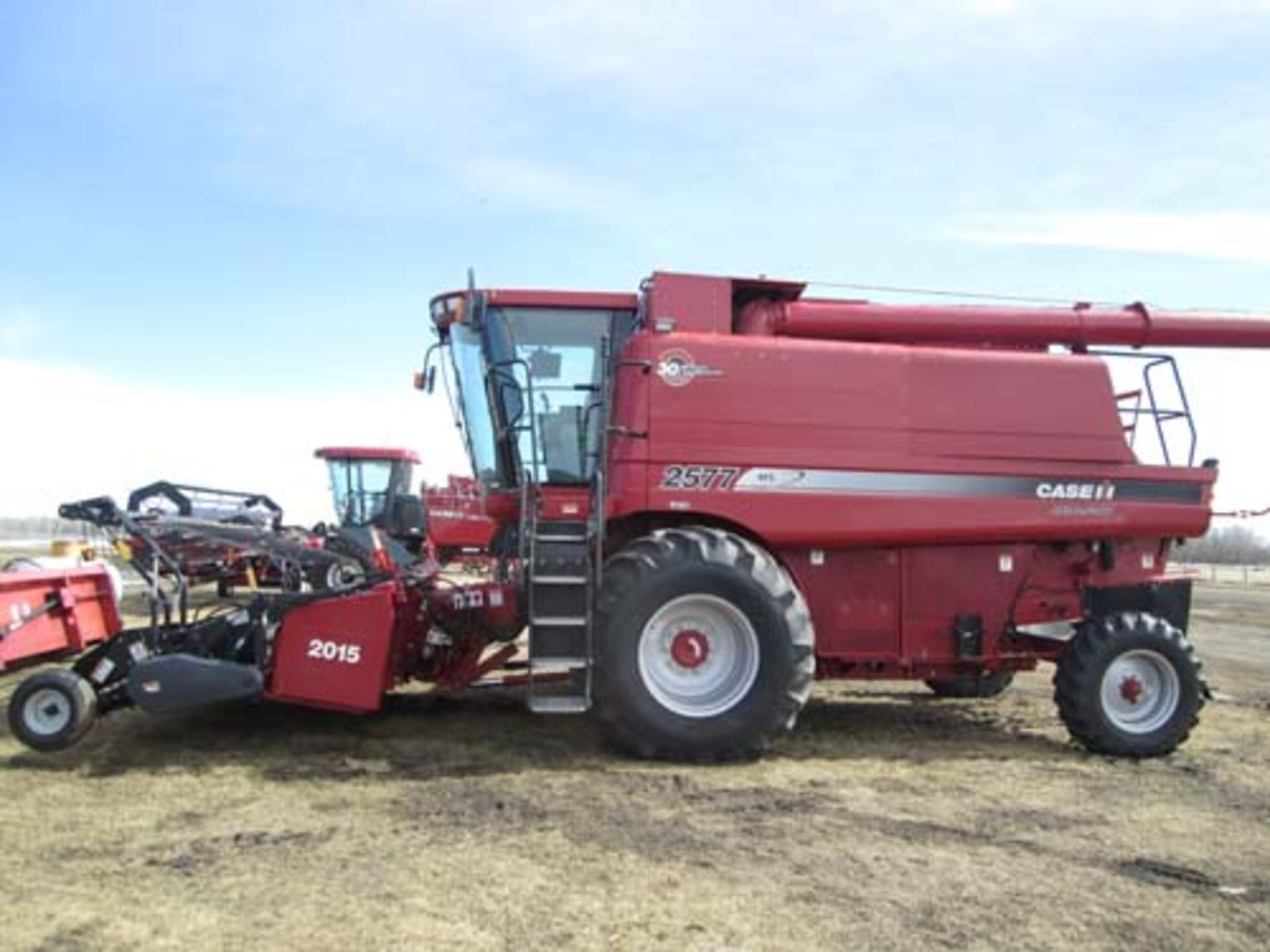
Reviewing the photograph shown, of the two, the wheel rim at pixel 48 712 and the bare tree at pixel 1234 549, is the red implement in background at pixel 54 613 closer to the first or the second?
the wheel rim at pixel 48 712

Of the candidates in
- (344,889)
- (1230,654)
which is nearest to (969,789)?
(344,889)

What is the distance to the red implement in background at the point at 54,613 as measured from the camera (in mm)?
7289

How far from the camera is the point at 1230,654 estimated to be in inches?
530

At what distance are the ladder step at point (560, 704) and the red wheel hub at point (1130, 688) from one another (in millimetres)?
3305

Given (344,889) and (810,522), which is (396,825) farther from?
(810,522)

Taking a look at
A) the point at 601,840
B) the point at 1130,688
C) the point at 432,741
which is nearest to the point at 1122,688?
the point at 1130,688

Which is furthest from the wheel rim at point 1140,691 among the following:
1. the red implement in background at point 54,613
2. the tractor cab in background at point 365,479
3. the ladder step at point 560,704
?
the tractor cab in background at point 365,479

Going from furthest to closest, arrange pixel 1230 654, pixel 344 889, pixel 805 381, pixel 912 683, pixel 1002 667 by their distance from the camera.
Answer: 1. pixel 1230 654
2. pixel 912 683
3. pixel 1002 667
4. pixel 805 381
5. pixel 344 889

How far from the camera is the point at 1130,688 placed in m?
7.18

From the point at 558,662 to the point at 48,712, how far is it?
272 centimetres

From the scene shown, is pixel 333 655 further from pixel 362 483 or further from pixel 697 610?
pixel 362 483

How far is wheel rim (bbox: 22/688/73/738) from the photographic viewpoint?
6.22 metres

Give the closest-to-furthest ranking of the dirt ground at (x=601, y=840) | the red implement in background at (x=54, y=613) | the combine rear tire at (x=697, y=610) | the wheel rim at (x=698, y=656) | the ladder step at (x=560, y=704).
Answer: the dirt ground at (x=601, y=840) → the ladder step at (x=560, y=704) → the combine rear tire at (x=697, y=610) → the wheel rim at (x=698, y=656) → the red implement in background at (x=54, y=613)

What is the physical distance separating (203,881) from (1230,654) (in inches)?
489
